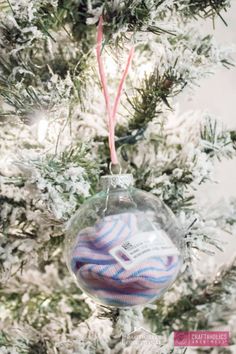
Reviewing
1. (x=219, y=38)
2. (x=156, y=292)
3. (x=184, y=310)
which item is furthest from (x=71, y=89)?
(x=219, y=38)

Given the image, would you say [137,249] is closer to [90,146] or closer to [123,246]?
[123,246]

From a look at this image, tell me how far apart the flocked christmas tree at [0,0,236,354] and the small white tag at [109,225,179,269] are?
4.3 inches

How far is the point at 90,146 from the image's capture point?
28.4 inches

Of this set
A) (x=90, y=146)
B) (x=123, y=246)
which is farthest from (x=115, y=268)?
(x=90, y=146)

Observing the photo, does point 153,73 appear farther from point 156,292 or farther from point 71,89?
point 156,292

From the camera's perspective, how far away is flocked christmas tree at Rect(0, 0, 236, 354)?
66 centimetres

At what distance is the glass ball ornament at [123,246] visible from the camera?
0.57m

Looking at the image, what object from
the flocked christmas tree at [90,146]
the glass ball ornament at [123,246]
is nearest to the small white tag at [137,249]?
the glass ball ornament at [123,246]

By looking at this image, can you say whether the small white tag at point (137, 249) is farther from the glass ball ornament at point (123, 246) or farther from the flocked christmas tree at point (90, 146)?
the flocked christmas tree at point (90, 146)

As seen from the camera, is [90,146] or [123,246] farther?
[90,146]

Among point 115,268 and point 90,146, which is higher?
point 90,146

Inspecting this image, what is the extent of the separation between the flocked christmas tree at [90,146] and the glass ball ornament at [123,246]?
Result: 2.3 inches

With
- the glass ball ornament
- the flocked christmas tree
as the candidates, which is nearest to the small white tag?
the glass ball ornament

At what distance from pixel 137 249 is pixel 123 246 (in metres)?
Result: 0.01
